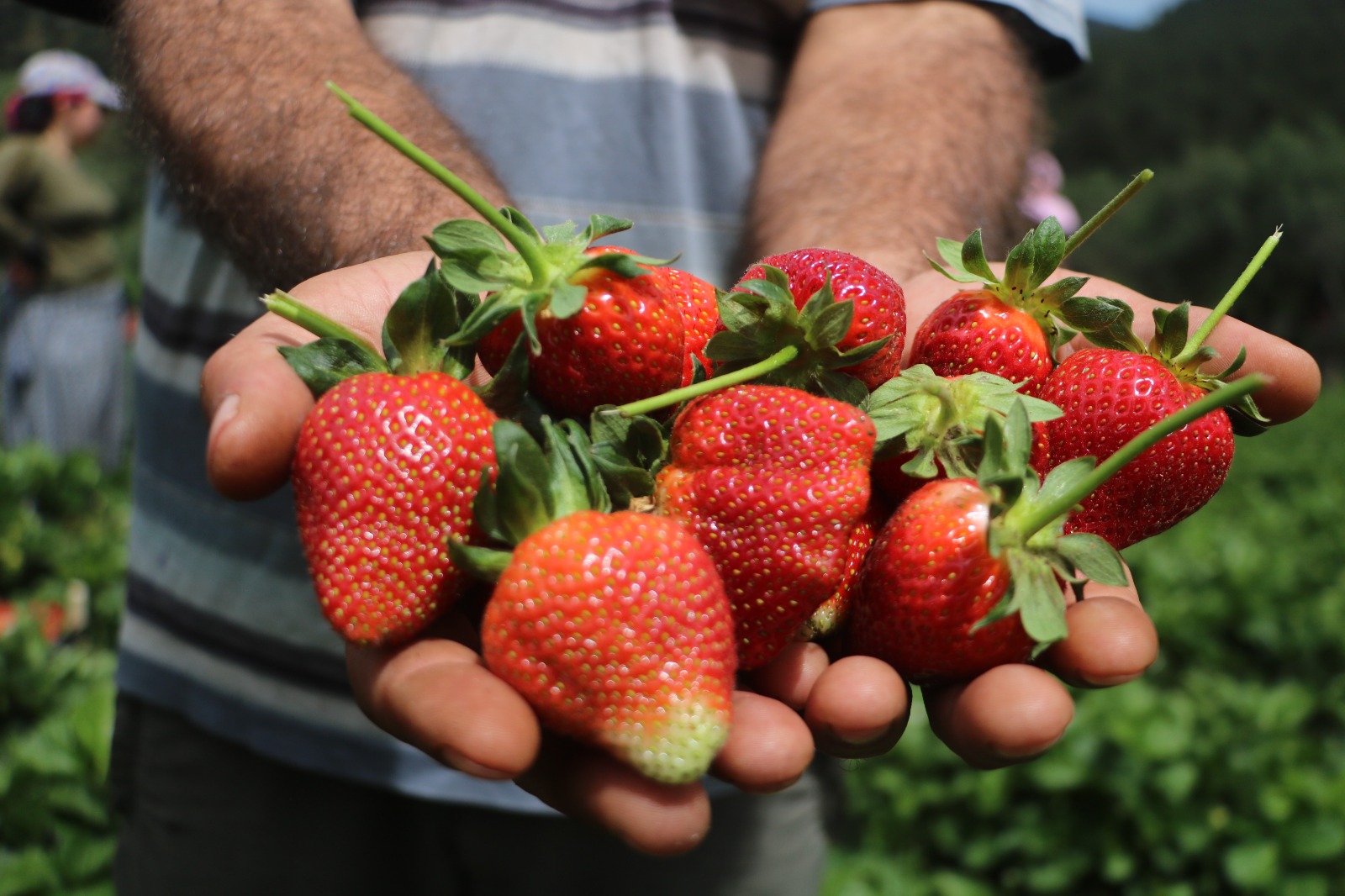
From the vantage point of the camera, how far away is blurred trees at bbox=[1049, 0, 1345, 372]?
37.0 m

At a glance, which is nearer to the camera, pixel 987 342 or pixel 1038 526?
pixel 1038 526

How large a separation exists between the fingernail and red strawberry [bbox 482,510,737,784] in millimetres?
299

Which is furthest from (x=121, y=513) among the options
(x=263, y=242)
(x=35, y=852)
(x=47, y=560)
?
(x=263, y=242)

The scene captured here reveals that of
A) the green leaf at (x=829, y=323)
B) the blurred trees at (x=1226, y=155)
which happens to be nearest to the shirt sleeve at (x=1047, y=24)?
the green leaf at (x=829, y=323)

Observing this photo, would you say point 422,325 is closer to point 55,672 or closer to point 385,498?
point 385,498

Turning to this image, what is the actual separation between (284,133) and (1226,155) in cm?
4723

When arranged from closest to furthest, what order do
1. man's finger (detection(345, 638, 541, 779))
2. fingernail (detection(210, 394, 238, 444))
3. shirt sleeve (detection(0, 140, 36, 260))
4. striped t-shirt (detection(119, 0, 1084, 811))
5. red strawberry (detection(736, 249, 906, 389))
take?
man's finger (detection(345, 638, 541, 779)), fingernail (detection(210, 394, 238, 444)), red strawberry (detection(736, 249, 906, 389)), striped t-shirt (detection(119, 0, 1084, 811)), shirt sleeve (detection(0, 140, 36, 260))

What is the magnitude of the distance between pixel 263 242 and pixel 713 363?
0.71 meters

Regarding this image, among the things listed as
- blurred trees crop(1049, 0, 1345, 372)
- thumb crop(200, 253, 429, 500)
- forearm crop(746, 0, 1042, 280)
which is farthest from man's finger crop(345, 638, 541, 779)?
blurred trees crop(1049, 0, 1345, 372)

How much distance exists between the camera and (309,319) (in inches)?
43.6

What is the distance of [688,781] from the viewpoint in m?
0.98

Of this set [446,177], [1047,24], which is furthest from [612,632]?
[1047,24]

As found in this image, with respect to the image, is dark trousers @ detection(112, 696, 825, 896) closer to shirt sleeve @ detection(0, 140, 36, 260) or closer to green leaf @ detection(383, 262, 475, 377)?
green leaf @ detection(383, 262, 475, 377)

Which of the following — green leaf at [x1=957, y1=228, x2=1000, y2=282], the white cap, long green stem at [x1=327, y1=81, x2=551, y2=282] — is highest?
long green stem at [x1=327, y1=81, x2=551, y2=282]
